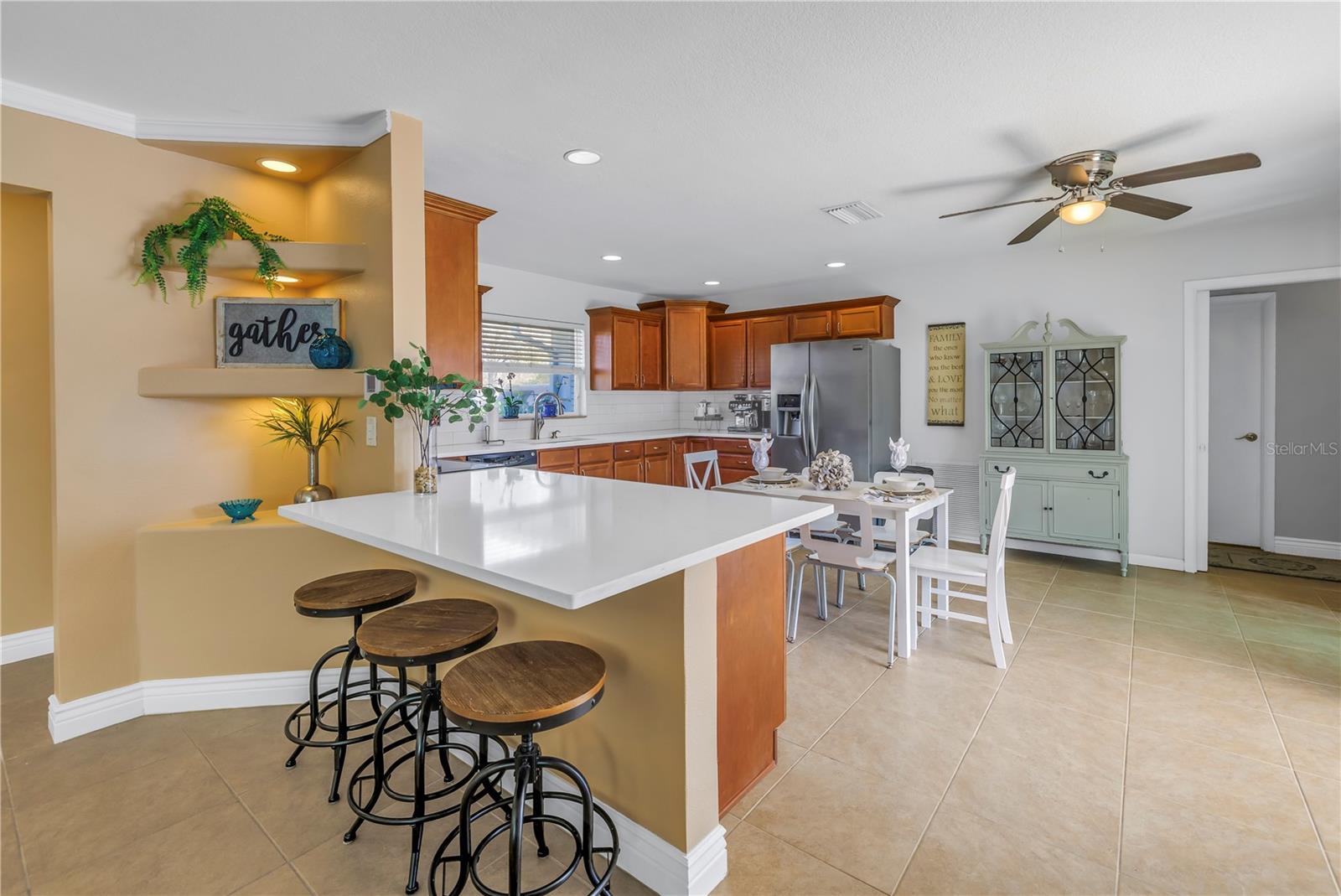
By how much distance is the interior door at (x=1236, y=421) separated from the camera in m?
4.81

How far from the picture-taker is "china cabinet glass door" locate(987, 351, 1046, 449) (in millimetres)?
4629

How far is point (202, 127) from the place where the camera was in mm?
2473

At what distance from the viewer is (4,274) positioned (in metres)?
2.88

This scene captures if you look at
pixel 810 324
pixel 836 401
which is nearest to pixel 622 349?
pixel 810 324

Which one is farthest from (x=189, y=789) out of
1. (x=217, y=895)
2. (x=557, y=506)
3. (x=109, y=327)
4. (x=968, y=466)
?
(x=968, y=466)

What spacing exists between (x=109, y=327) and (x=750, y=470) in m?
4.65

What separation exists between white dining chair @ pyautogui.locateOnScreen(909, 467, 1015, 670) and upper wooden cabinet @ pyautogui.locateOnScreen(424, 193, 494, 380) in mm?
2663

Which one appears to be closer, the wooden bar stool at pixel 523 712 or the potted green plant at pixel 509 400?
the wooden bar stool at pixel 523 712

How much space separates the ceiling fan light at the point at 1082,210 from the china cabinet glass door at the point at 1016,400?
1.87 m

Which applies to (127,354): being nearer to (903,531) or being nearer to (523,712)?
(523,712)

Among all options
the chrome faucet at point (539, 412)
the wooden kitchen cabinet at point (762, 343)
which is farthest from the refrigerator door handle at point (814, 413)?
the chrome faucet at point (539, 412)

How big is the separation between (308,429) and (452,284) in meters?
1.05

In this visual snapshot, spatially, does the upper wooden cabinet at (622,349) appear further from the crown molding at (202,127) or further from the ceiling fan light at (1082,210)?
the ceiling fan light at (1082,210)

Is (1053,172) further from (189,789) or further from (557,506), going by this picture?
(189,789)
